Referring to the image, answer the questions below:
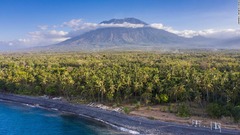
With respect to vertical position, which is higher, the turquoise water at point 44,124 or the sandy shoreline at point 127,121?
the sandy shoreline at point 127,121

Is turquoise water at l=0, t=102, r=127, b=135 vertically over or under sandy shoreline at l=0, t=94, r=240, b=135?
under

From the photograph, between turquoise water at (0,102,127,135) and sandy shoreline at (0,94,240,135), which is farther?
turquoise water at (0,102,127,135)

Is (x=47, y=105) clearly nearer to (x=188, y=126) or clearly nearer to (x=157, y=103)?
(x=157, y=103)

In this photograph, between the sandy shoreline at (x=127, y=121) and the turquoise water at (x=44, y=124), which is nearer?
the sandy shoreline at (x=127, y=121)

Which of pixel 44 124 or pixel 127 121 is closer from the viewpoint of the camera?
pixel 127 121

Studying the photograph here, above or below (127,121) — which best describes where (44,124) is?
below
